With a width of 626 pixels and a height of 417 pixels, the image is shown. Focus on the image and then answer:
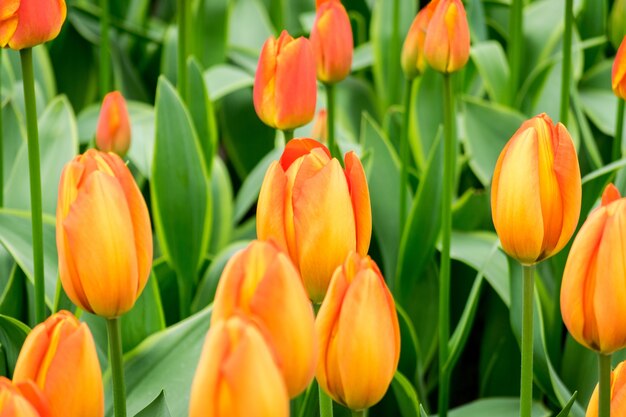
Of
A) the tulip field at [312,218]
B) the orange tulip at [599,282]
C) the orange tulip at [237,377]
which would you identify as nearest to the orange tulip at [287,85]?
the tulip field at [312,218]

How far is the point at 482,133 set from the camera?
1.52 metres

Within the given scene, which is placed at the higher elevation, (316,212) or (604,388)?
(316,212)

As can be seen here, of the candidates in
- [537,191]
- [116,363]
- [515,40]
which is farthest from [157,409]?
[515,40]

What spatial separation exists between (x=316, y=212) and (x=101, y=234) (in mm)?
127

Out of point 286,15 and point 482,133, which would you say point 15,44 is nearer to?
point 482,133

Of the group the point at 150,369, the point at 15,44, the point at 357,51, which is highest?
the point at 15,44

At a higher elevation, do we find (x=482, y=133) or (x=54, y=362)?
(x=54, y=362)

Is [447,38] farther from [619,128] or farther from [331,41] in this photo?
[619,128]

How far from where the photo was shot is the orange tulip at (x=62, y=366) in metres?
0.58

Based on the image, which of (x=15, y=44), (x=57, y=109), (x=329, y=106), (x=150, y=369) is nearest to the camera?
(x=15, y=44)

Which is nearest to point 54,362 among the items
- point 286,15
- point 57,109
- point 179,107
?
point 179,107

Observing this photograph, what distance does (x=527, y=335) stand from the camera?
2.44 ft

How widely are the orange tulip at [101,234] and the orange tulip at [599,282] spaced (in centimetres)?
26

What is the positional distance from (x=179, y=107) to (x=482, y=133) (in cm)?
47
